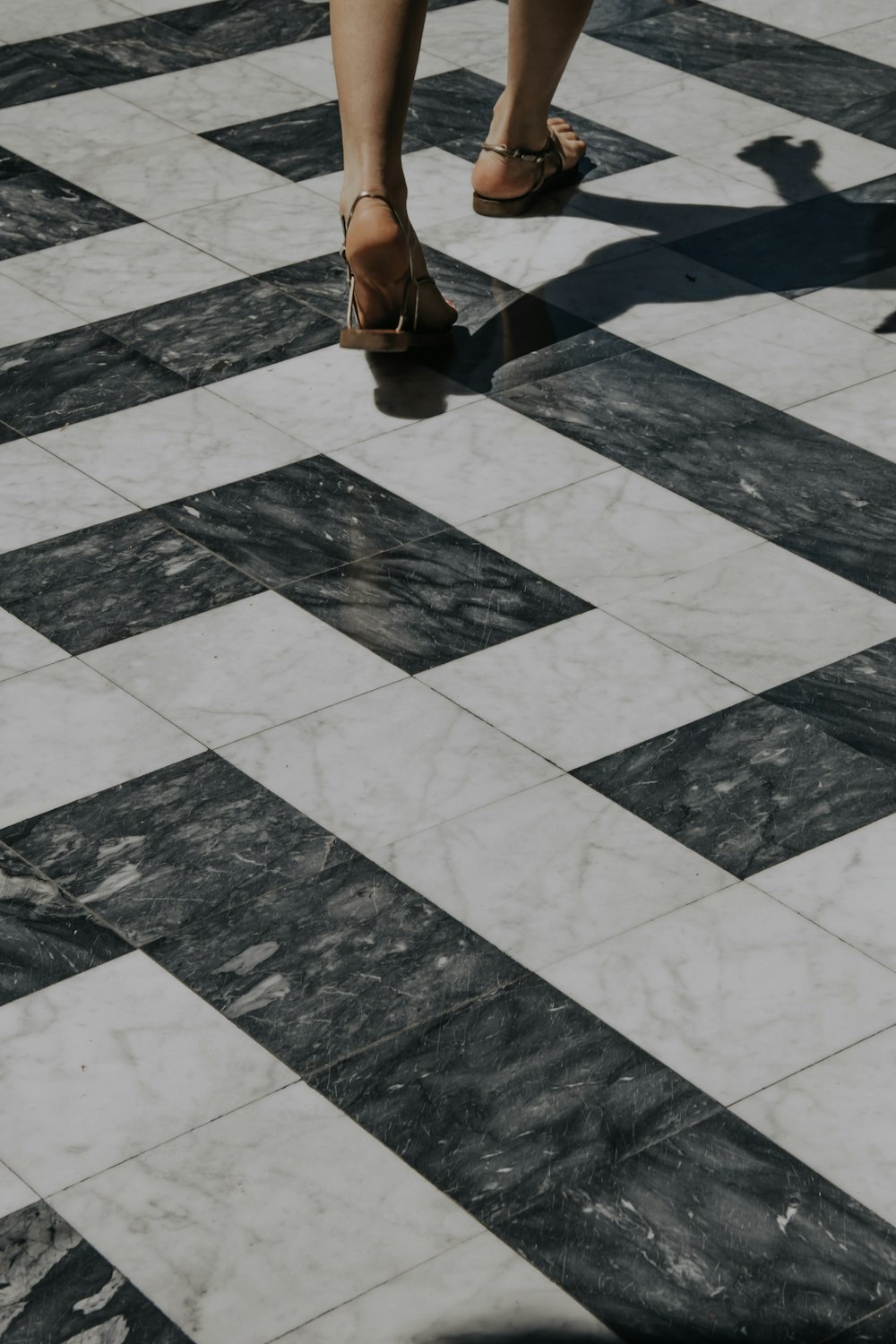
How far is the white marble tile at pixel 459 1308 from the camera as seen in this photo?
158 centimetres

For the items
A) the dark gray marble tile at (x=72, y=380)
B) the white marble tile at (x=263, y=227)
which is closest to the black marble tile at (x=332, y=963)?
the dark gray marble tile at (x=72, y=380)

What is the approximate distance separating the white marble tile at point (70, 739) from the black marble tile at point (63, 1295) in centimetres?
60

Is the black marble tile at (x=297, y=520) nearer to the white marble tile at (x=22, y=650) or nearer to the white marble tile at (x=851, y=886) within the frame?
the white marble tile at (x=22, y=650)

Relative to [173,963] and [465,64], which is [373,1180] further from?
[465,64]

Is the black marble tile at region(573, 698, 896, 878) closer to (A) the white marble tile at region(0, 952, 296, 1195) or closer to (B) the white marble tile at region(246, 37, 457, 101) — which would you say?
(A) the white marble tile at region(0, 952, 296, 1195)

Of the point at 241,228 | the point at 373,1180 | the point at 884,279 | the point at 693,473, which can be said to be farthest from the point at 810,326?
the point at 373,1180

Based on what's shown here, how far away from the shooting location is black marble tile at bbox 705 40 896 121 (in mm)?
4086

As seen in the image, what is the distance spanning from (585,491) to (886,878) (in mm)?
885

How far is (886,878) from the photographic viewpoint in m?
2.07

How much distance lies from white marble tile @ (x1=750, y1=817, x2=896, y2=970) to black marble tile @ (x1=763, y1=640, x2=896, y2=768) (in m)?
0.16

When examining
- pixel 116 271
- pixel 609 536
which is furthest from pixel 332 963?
pixel 116 271

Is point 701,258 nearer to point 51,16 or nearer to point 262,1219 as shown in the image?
point 51,16

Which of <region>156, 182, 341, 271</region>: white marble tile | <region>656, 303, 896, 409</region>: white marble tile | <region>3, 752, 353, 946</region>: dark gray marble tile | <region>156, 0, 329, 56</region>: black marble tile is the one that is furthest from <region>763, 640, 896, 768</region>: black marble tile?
<region>156, 0, 329, 56</region>: black marble tile

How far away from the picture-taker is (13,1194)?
5.60 feet
